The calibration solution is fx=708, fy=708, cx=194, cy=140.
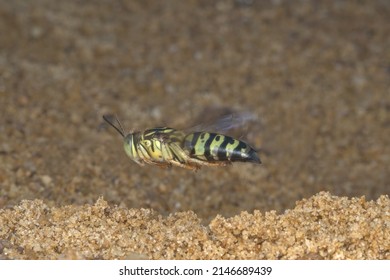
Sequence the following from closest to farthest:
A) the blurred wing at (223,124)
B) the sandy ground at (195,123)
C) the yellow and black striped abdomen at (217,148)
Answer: the sandy ground at (195,123) < the yellow and black striped abdomen at (217,148) < the blurred wing at (223,124)

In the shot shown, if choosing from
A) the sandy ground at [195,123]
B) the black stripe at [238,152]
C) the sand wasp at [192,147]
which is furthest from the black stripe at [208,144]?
the sandy ground at [195,123]

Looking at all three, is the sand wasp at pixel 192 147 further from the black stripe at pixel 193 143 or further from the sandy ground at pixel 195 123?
the sandy ground at pixel 195 123

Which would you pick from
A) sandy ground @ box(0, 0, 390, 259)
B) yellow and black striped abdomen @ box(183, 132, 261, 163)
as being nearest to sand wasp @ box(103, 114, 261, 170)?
yellow and black striped abdomen @ box(183, 132, 261, 163)

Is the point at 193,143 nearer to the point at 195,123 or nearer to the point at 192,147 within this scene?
the point at 192,147

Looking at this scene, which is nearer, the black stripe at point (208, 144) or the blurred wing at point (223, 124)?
the black stripe at point (208, 144)

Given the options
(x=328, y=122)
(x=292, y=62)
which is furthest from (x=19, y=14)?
(x=328, y=122)

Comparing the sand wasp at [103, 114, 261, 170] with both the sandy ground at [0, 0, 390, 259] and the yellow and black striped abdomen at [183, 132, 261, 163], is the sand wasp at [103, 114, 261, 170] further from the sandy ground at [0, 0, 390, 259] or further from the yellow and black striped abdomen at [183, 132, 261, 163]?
the sandy ground at [0, 0, 390, 259]

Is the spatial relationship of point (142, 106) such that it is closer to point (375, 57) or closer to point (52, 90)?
point (52, 90)
